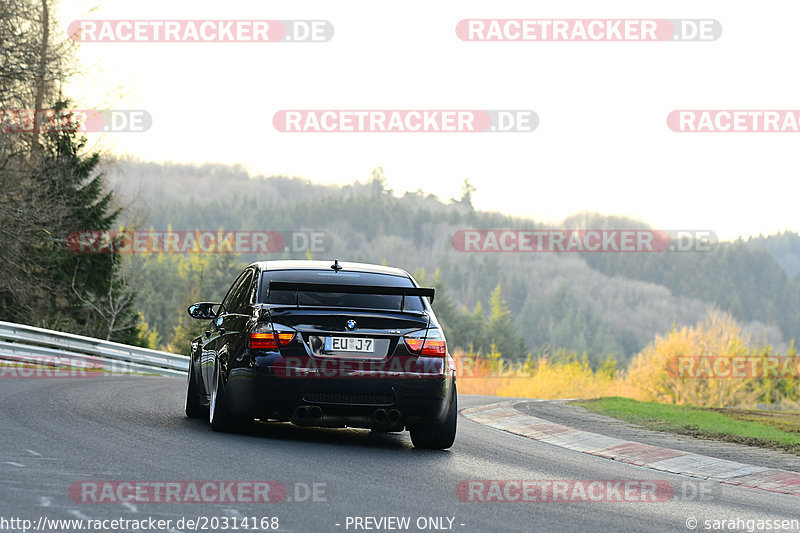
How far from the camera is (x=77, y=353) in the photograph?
78.1 ft

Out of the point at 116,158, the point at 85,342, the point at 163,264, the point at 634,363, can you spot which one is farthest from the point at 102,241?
the point at 163,264

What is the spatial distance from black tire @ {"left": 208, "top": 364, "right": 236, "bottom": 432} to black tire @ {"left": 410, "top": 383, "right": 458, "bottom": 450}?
67.0 inches

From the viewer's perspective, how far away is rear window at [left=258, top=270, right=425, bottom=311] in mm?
9109

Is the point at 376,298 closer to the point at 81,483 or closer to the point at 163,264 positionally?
the point at 81,483

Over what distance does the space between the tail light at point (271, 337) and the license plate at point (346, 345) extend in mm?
324

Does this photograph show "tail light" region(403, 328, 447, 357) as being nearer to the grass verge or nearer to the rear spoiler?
the rear spoiler

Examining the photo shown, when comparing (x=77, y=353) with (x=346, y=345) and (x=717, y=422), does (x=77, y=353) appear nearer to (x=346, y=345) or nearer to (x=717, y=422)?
(x=717, y=422)

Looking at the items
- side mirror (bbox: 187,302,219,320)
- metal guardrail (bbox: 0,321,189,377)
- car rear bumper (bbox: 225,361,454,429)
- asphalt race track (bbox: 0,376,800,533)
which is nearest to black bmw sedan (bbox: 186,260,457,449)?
car rear bumper (bbox: 225,361,454,429)

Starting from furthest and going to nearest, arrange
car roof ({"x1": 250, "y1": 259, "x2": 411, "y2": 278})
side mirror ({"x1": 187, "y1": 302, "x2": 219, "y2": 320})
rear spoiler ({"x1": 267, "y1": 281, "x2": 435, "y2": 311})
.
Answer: side mirror ({"x1": 187, "y1": 302, "x2": 219, "y2": 320}) < car roof ({"x1": 250, "y1": 259, "x2": 411, "y2": 278}) < rear spoiler ({"x1": 267, "y1": 281, "x2": 435, "y2": 311})

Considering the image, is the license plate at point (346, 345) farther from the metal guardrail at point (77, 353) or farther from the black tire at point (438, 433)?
the metal guardrail at point (77, 353)

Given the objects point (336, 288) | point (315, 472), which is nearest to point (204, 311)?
point (336, 288)

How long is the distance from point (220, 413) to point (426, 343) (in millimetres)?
2043

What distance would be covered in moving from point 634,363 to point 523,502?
4523 centimetres

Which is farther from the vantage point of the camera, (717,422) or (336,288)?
(717,422)
